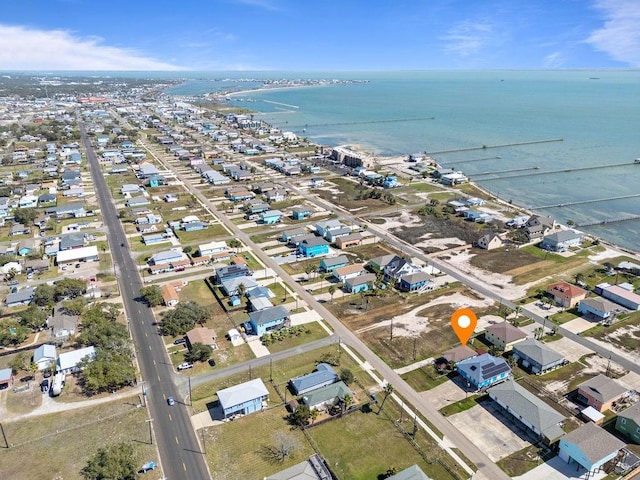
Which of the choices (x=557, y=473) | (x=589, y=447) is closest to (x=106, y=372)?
(x=557, y=473)

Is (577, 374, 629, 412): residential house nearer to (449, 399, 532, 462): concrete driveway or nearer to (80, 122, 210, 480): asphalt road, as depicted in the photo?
(449, 399, 532, 462): concrete driveway

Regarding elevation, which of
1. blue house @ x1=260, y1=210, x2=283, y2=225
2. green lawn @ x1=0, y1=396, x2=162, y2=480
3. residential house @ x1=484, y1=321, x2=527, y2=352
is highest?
blue house @ x1=260, y1=210, x2=283, y2=225

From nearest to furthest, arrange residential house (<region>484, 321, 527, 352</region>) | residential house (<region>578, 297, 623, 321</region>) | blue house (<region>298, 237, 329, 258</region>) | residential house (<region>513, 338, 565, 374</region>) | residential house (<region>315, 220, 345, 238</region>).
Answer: residential house (<region>513, 338, 565, 374</region>) < residential house (<region>484, 321, 527, 352</region>) < residential house (<region>578, 297, 623, 321</region>) < blue house (<region>298, 237, 329, 258</region>) < residential house (<region>315, 220, 345, 238</region>)

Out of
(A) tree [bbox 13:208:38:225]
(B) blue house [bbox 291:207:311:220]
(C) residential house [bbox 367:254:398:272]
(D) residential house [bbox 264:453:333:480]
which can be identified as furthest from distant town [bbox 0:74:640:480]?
(A) tree [bbox 13:208:38:225]

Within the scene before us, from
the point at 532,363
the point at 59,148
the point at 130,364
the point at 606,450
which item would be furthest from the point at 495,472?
the point at 59,148

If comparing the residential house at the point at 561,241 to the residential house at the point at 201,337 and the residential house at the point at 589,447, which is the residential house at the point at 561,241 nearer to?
the residential house at the point at 589,447

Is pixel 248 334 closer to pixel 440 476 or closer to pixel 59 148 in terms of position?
pixel 440 476
